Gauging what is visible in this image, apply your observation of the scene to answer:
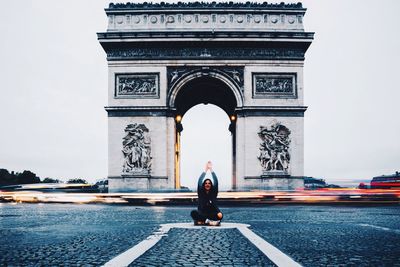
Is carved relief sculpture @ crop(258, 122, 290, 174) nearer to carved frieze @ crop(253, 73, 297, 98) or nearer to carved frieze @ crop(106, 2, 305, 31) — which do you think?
carved frieze @ crop(253, 73, 297, 98)

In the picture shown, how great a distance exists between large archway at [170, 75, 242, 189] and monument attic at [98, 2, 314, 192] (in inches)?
4.1

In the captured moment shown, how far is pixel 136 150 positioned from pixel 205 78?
5231mm

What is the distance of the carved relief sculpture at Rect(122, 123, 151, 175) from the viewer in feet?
87.0

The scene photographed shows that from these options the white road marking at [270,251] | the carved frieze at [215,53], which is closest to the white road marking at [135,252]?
the white road marking at [270,251]

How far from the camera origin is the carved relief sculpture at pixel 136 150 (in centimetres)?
2653

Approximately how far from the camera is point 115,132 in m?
26.8

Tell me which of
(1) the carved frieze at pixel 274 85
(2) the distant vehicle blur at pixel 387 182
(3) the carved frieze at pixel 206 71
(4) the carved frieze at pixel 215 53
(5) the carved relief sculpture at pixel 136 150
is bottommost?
(2) the distant vehicle blur at pixel 387 182

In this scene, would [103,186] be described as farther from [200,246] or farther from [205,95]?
[200,246]

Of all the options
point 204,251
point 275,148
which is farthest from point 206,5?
point 204,251

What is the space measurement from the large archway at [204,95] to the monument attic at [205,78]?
103mm

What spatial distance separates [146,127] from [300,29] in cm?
940

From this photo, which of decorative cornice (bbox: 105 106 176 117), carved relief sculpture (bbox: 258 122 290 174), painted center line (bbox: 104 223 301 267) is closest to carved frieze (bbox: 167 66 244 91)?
decorative cornice (bbox: 105 106 176 117)

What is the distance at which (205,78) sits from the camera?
90.8 ft

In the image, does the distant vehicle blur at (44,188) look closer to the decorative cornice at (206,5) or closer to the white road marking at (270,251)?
the decorative cornice at (206,5)
